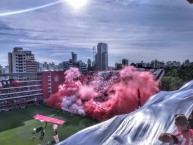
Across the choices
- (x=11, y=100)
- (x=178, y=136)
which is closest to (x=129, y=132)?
(x=178, y=136)

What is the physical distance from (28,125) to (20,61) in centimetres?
9471

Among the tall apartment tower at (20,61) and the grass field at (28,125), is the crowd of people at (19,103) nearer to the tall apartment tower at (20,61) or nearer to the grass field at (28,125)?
the grass field at (28,125)

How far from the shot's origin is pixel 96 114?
70.0ft

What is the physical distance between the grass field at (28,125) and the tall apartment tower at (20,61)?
84848mm

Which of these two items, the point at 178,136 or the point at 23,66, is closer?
the point at 178,136

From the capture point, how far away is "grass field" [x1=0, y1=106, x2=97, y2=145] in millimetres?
16983

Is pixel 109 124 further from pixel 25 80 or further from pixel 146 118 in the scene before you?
pixel 25 80

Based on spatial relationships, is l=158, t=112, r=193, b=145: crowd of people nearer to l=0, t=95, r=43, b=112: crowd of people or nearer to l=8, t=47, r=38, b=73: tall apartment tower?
l=0, t=95, r=43, b=112: crowd of people

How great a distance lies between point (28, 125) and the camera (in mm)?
20281

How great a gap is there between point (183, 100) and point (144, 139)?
1653 mm

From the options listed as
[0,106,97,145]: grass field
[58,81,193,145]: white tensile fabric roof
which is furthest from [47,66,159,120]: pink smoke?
[58,81,193,145]: white tensile fabric roof

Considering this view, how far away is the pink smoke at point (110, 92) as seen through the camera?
21359 millimetres

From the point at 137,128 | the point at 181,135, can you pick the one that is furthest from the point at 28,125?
the point at 181,135

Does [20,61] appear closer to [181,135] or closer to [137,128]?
[137,128]
